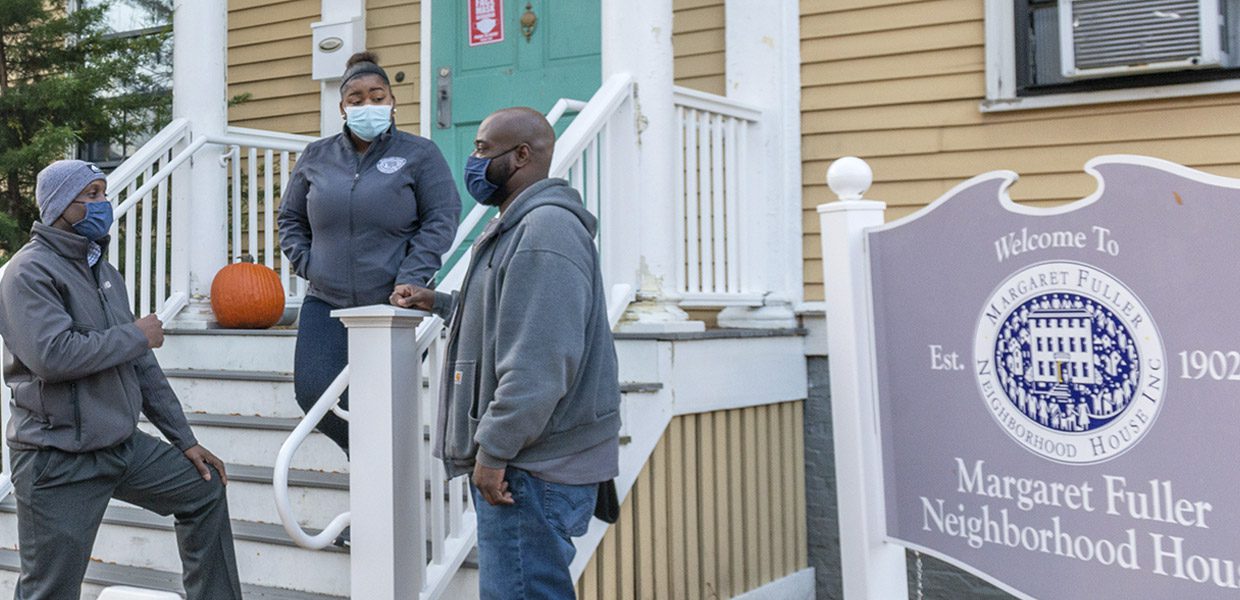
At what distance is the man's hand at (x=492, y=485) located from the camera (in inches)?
115

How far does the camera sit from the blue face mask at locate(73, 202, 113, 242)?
12.3 feet

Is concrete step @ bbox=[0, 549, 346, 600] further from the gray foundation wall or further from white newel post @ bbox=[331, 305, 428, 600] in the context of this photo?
the gray foundation wall

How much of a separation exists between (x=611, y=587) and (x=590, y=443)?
1414 mm

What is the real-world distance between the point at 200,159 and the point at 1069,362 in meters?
4.65

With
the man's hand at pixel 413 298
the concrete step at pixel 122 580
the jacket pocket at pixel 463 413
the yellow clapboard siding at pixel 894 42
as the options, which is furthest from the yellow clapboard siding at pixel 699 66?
the jacket pocket at pixel 463 413

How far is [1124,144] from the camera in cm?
504

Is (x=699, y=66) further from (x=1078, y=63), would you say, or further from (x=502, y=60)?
(x=1078, y=63)

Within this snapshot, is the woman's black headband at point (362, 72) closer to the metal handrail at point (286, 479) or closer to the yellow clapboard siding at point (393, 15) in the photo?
the metal handrail at point (286, 479)

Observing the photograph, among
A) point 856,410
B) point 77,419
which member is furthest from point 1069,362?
point 77,419

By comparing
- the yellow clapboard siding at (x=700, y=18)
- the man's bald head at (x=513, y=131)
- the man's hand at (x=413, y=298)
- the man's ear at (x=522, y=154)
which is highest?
the yellow clapboard siding at (x=700, y=18)

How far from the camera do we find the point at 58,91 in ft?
23.7

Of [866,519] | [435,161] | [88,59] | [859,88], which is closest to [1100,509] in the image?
[866,519]

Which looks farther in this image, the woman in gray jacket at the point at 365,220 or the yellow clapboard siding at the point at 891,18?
the yellow clapboard siding at the point at 891,18

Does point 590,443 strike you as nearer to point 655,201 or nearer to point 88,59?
point 655,201
